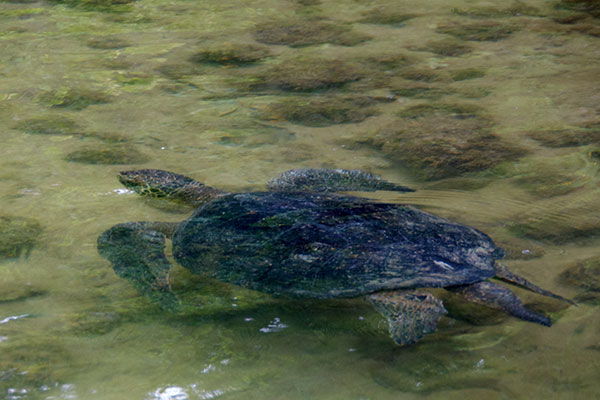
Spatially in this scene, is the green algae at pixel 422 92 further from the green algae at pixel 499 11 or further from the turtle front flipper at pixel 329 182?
the green algae at pixel 499 11

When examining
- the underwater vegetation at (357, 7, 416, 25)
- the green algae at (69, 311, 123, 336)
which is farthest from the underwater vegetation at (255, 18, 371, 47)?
the green algae at (69, 311, 123, 336)

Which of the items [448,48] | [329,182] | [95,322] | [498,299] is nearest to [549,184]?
[329,182]

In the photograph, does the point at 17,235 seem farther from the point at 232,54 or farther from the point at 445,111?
the point at 232,54

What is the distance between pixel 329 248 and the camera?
227 cm

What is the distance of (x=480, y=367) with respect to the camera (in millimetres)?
2049

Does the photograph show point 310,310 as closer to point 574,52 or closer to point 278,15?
point 574,52

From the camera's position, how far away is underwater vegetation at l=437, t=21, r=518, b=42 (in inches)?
249

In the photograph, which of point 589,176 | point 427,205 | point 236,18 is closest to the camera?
point 427,205

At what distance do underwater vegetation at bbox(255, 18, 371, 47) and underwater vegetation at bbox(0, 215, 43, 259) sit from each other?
Result: 381 centimetres

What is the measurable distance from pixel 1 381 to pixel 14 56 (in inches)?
187

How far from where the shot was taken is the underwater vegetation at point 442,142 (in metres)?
3.64

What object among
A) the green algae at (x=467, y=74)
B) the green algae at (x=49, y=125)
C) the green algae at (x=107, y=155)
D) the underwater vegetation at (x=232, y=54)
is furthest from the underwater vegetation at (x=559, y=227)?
the underwater vegetation at (x=232, y=54)

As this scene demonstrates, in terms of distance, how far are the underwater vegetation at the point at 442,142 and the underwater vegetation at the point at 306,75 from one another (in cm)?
88

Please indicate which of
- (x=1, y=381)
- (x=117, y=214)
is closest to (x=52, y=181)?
(x=117, y=214)
